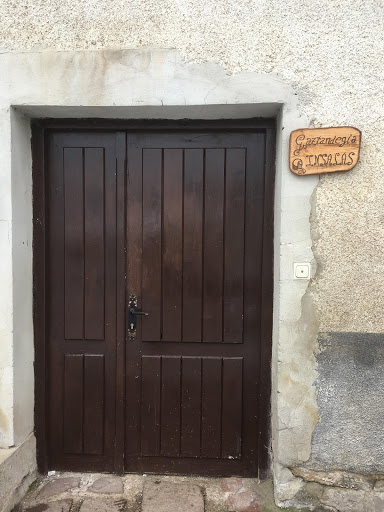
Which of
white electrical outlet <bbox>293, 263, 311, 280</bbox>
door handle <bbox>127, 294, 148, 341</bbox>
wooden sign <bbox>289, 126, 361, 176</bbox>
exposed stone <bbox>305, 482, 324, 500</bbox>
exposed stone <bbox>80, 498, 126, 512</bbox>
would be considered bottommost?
exposed stone <bbox>80, 498, 126, 512</bbox>

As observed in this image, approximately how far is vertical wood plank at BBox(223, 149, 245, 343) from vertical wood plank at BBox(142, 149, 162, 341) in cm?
46

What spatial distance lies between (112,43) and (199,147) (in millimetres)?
816

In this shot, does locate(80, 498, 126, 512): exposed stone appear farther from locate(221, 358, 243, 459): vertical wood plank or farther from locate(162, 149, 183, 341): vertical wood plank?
locate(162, 149, 183, 341): vertical wood plank

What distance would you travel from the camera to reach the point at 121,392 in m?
2.79

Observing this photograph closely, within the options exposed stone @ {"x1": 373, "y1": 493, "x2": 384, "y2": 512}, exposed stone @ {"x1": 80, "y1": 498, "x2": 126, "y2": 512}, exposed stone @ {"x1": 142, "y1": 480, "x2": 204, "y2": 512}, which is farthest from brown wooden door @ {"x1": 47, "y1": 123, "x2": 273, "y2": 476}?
exposed stone @ {"x1": 373, "y1": 493, "x2": 384, "y2": 512}

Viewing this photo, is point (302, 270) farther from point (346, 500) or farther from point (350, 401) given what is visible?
point (346, 500)

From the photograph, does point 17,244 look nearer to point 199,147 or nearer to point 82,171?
point 82,171

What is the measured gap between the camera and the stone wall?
7.67 ft

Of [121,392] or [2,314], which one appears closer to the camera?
[2,314]

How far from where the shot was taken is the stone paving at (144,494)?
249 centimetres

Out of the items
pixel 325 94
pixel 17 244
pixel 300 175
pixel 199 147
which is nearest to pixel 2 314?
pixel 17 244

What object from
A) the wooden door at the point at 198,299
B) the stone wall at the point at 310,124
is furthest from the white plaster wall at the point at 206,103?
the wooden door at the point at 198,299

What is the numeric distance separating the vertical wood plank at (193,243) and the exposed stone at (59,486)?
1.24 metres

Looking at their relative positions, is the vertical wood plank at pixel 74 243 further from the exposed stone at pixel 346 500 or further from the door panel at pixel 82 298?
the exposed stone at pixel 346 500
